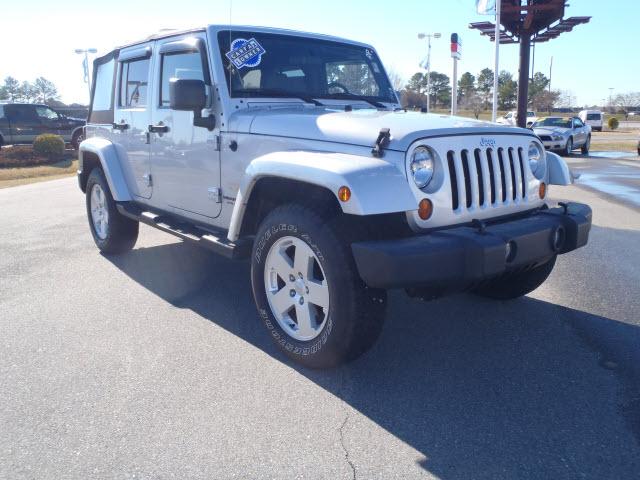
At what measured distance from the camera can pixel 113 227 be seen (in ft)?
19.7

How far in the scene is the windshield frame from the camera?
14.0 feet

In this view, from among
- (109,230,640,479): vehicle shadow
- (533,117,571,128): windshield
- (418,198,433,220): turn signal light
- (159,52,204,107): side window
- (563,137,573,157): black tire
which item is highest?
(533,117,571,128): windshield

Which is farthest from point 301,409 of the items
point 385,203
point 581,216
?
point 581,216

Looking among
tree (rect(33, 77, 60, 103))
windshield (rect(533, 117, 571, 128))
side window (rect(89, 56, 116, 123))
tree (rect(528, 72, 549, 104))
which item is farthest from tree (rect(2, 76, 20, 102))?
side window (rect(89, 56, 116, 123))

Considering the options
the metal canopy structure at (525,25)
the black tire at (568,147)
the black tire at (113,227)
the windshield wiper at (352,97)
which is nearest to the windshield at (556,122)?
the black tire at (568,147)

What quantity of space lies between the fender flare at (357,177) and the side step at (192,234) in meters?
0.75

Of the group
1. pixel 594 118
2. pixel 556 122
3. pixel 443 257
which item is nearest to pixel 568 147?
pixel 556 122

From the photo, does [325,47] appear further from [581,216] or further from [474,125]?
[581,216]

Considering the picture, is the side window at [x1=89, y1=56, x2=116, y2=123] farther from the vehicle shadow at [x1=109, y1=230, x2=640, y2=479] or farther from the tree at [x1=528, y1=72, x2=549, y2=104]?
the tree at [x1=528, y1=72, x2=549, y2=104]

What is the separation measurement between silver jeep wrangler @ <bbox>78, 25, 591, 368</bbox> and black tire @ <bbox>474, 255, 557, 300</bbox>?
0.04 ft

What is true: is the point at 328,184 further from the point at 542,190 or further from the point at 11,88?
the point at 11,88

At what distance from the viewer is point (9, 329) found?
4.20 m

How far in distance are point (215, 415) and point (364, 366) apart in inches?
38.4

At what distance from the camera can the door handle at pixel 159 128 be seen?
4.88 m
